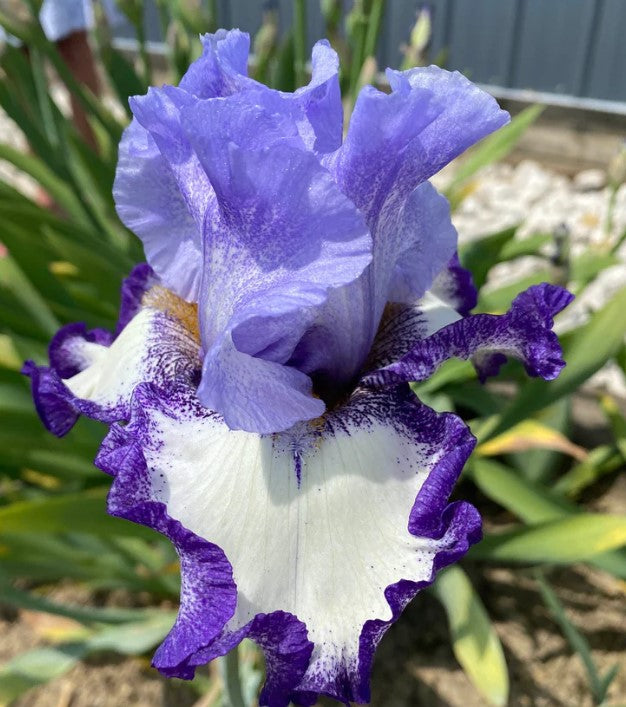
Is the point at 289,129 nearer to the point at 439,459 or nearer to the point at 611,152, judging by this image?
the point at 439,459

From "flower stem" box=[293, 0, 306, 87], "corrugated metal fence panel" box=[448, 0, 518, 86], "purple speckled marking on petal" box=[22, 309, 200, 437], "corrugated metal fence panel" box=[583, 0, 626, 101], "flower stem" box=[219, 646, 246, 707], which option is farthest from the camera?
"corrugated metal fence panel" box=[448, 0, 518, 86]

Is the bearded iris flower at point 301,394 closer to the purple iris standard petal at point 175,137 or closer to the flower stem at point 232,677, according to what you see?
the purple iris standard petal at point 175,137

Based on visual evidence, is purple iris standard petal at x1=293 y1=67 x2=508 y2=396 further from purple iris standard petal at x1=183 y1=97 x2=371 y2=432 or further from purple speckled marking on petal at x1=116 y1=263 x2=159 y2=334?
purple speckled marking on petal at x1=116 y1=263 x2=159 y2=334

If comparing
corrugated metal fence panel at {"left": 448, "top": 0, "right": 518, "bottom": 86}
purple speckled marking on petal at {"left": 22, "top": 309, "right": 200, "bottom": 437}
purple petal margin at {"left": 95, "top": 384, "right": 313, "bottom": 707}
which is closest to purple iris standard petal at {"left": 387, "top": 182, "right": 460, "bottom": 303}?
purple speckled marking on petal at {"left": 22, "top": 309, "right": 200, "bottom": 437}

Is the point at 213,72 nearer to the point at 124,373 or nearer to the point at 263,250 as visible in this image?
the point at 263,250

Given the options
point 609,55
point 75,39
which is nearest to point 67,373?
point 75,39

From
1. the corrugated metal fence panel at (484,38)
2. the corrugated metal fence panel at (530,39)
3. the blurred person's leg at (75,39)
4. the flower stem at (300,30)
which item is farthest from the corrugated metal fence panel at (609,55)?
the flower stem at (300,30)
